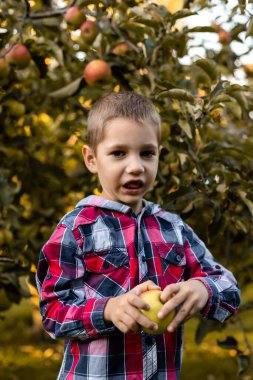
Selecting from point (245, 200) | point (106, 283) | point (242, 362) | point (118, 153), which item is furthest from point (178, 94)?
point (242, 362)

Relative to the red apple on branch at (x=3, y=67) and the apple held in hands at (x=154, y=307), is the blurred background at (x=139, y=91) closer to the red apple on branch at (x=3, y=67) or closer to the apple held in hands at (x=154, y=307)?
the red apple on branch at (x=3, y=67)

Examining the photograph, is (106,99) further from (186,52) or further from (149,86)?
(186,52)

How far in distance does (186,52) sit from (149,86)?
0.31 meters

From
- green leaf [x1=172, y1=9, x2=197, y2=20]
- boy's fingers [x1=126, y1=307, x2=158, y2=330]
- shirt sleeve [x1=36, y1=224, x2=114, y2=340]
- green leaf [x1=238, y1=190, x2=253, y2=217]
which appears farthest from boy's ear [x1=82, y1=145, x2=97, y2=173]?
green leaf [x1=172, y1=9, x2=197, y2=20]

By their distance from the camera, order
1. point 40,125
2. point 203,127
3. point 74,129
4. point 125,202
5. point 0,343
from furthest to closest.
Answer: point 0,343, point 40,125, point 74,129, point 203,127, point 125,202

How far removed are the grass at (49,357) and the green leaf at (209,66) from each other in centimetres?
208

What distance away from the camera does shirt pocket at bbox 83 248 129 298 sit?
1.65 m

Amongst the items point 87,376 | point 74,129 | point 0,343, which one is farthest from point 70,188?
point 0,343

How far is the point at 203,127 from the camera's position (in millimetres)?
2518

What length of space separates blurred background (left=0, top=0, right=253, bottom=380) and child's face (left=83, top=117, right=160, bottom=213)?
0.49 meters

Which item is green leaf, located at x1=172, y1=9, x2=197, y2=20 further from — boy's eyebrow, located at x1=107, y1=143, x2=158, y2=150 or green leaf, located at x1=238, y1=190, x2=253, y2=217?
boy's eyebrow, located at x1=107, y1=143, x2=158, y2=150

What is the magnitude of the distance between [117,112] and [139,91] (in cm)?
93

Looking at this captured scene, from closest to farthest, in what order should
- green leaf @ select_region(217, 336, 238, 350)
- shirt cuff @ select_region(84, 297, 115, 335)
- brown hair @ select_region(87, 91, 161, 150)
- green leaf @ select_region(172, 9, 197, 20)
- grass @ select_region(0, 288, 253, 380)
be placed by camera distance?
shirt cuff @ select_region(84, 297, 115, 335) → brown hair @ select_region(87, 91, 161, 150) → green leaf @ select_region(172, 9, 197, 20) → green leaf @ select_region(217, 336, 238, 350) → grass @ select_region(0, 288, 253, 380)

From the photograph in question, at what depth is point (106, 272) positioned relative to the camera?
5.45ft
